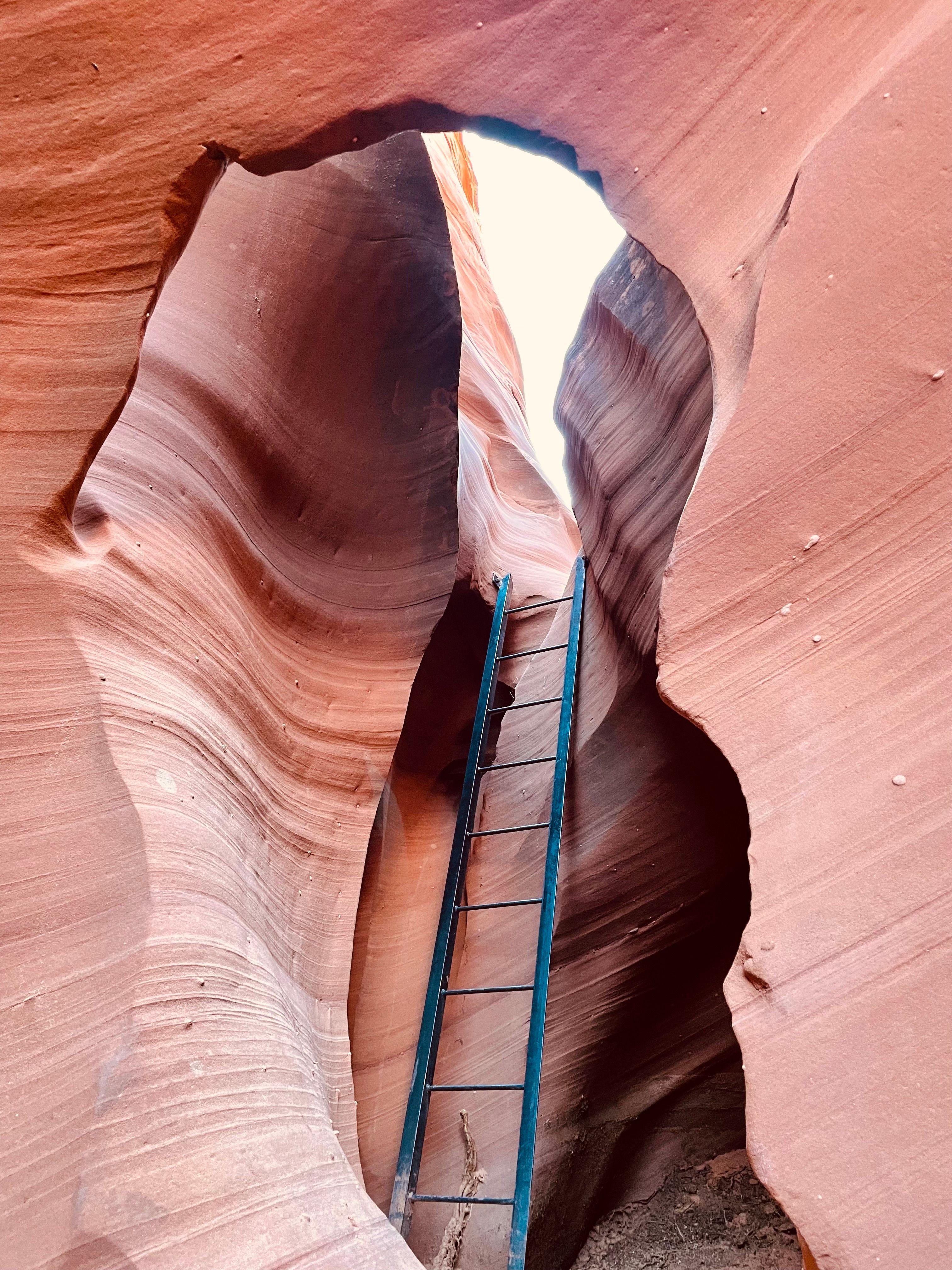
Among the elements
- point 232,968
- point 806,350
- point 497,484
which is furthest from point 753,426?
point 497,484

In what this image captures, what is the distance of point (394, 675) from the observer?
312 cm

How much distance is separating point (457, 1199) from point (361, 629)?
1592 millimetres

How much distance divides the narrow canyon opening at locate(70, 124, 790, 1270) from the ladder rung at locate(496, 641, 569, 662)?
15 cm

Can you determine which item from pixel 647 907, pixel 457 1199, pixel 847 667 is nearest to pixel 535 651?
pixel 647 907

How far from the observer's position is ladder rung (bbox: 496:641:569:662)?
3.83m

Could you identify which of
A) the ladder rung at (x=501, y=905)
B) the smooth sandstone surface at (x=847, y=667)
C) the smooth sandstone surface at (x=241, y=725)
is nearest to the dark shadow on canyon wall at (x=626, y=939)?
the ladder rung at (x=501, y=905)

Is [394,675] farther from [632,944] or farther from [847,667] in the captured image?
[847,667]

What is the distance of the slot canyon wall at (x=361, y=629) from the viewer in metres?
1.50

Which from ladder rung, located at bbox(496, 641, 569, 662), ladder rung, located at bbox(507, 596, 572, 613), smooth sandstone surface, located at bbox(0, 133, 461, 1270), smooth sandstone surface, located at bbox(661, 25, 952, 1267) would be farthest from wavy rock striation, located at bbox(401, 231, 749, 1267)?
smooth sandstone surface, located at bbox(661, 25, 952, 1267)

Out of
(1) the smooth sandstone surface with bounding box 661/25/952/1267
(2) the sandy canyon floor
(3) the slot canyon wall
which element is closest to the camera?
(1) the smooth sandstone surface with bounding box 661/25/952/1267

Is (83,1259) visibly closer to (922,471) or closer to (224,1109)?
(224,1109)

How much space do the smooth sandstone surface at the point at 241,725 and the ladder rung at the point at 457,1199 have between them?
49 cm

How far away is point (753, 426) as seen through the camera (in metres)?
1.78

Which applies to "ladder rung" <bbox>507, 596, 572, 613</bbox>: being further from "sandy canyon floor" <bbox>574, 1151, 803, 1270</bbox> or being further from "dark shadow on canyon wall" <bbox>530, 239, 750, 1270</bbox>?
"sandy canyon floor" <bbox>574, 1151, 803, 1270</bbox>
